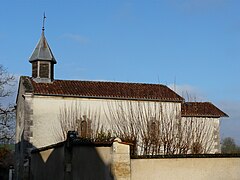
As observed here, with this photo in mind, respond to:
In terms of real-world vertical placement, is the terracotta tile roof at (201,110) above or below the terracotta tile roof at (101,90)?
below

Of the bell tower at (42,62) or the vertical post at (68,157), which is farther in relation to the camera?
the bell tower at (42,62)

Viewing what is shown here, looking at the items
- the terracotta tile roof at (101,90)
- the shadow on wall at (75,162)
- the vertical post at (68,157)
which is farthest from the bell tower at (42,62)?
the vertical post at (68,157)

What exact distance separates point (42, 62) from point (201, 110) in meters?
12.7

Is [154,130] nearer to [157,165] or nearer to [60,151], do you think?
[60,151]

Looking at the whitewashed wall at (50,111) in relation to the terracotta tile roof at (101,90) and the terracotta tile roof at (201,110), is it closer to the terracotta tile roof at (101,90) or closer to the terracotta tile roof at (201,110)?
the terracotta tile roof at (101,90)

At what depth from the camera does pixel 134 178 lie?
1092cm

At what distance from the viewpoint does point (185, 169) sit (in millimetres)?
11367

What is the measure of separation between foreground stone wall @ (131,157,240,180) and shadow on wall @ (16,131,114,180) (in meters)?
0.97

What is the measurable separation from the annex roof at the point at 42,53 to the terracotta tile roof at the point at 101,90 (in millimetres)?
1838

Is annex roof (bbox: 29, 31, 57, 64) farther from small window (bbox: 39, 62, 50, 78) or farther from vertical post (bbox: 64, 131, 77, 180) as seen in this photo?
vertical post (bbox: 64, 131, 77, 180)

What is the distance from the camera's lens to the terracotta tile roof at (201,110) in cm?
3036

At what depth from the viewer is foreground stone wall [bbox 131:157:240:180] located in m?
11.1

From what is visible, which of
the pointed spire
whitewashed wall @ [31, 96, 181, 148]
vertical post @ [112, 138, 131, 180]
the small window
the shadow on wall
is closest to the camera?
vertical post @ [112, 138, 131, 180]

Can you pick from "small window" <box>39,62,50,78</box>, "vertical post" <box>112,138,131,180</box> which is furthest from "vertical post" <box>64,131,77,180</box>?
"small window" <box>39,62,50,78</box>
